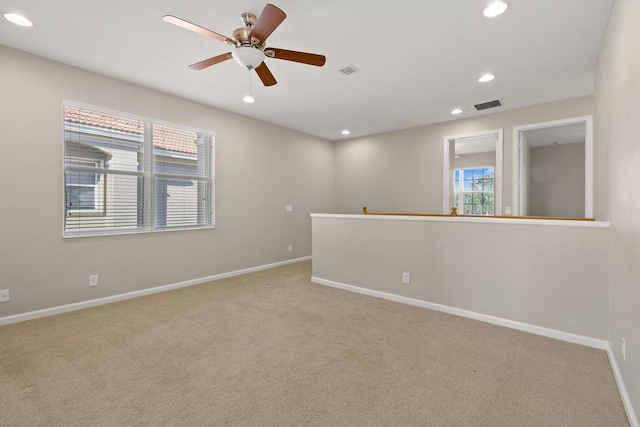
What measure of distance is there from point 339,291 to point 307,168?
3.11 meters

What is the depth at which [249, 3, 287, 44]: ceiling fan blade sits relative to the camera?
1.93 m

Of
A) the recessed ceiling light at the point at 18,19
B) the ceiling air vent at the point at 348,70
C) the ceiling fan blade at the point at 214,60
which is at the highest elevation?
the ceiling air vent at the point at 348,70

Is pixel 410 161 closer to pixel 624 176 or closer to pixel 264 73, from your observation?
pixel 264 73

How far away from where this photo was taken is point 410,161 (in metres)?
→ 5.77

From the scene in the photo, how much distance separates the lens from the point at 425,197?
18.2 feet

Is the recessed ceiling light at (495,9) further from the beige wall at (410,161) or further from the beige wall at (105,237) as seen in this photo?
the beige wall at (105,237)

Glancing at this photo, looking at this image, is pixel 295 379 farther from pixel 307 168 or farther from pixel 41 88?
pixel 307 168

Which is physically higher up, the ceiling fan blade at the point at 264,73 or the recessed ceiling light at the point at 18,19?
the recessed ceiling light at the point at 18,19

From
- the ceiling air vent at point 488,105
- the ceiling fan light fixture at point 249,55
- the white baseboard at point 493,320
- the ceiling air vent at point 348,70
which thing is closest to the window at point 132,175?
the ceiling fan light fixture at point 249,55

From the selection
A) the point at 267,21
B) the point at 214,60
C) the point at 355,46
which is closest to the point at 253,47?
the point at 267,21

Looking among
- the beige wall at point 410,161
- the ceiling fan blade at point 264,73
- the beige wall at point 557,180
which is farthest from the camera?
the beige wall at point 557,180

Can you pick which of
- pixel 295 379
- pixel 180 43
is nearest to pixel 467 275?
pixel 295 379

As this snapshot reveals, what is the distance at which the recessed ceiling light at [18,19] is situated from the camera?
2412 millimetres

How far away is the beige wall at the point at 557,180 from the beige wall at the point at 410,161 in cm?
365
